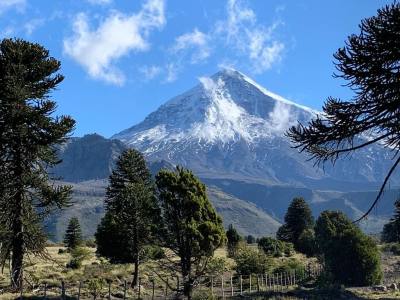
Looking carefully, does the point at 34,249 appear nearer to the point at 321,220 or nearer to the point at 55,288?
the point at 55,288

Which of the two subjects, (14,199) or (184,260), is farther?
(184,260)

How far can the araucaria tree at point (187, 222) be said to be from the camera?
32125 millimetres

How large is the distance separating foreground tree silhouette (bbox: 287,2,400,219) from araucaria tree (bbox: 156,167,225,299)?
1774 cm

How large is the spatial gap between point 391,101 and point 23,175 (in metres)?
16.7

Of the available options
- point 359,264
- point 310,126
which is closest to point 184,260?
point 310,126

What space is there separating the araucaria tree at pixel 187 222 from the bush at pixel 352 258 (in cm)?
2378

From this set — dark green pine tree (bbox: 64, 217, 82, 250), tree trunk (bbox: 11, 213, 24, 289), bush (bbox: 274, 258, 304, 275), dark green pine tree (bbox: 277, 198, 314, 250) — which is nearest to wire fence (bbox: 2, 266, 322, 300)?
bush (bbox: 274, 258, 304, 275)

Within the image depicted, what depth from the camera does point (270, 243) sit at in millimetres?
74562

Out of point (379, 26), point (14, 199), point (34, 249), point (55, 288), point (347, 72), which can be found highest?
point (379, 26)

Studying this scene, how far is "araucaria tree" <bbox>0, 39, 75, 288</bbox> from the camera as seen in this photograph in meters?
24.0

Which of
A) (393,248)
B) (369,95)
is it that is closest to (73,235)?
(393,248)

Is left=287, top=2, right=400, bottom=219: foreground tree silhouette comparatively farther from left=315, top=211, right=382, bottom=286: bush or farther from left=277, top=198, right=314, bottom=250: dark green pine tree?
→ left=277, top=198, right=314, bottom=250: dark green pine tree

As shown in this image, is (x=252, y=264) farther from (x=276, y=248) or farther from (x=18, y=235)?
(x=18, y=235)

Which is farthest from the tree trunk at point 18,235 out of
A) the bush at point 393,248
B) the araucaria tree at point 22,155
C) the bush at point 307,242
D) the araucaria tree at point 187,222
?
the bush at point 393,248
